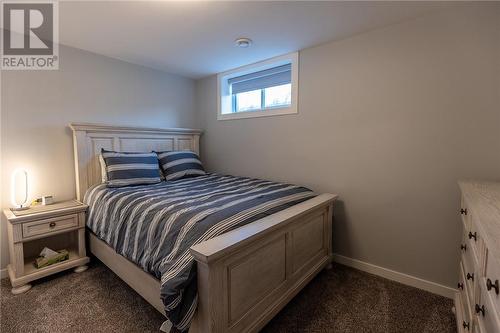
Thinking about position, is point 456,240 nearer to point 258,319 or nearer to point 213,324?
point 258,319

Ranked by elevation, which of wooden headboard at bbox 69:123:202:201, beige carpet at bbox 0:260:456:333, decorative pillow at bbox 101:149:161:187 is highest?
wooden headboard at bbox 69:123:202:201

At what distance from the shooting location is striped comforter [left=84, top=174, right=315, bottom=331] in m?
1.18

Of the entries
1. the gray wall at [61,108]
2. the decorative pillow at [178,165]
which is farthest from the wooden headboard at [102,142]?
the decorative pillow at [178,165]

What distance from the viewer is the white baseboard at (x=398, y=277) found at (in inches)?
73.3

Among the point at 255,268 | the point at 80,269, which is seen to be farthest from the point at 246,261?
the point at 80,269

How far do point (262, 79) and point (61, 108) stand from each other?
212cm

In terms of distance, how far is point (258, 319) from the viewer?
1.41 metres

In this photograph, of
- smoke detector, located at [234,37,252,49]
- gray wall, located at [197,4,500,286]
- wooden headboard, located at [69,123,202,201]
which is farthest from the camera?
wooden headboard, located at [69,123,202,201]

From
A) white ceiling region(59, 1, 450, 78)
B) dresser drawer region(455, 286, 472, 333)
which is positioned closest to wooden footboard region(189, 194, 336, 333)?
dresser drawer region(455, 286, 472, 333)

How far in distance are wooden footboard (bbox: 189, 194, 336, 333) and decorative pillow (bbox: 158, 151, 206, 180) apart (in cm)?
150

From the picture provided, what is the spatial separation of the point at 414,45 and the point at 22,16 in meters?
3.07

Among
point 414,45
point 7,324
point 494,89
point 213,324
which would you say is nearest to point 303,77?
point 414,45

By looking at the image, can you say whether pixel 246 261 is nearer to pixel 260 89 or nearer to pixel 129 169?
pixel 129 169

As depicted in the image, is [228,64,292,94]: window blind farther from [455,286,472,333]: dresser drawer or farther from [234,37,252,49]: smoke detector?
[455,286,472,333]: dresser drawer
